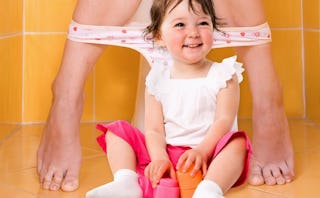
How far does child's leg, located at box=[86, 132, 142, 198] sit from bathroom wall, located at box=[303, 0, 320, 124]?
800 millimetres

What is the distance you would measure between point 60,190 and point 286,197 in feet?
1.25

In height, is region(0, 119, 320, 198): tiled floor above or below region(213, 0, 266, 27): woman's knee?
below

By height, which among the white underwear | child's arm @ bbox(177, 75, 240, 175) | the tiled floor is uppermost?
the white underwear

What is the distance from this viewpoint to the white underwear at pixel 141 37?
3.15 ft

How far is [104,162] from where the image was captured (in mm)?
1146

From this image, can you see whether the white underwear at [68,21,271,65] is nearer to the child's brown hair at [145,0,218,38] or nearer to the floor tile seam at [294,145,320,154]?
the child's brown hair at [145,0,218,38]

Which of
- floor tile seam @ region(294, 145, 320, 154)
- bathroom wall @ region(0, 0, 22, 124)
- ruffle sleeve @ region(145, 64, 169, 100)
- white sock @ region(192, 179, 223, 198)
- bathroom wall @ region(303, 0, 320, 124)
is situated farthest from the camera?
bathroom wall @ region(303, 0, 320, 124)

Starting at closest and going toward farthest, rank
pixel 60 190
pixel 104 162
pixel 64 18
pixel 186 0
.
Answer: pixel 186 0 < pixel 60 190 < pixel 104 162 < pixel 64 18

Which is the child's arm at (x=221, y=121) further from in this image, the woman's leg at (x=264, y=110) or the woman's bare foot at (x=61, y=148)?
the woman's bare foot at (x=61, y=148)

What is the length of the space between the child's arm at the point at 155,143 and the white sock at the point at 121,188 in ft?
0.09

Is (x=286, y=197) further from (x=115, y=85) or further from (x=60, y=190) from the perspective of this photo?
(x=115, y=85)

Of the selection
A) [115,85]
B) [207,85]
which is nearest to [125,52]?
[115,85]

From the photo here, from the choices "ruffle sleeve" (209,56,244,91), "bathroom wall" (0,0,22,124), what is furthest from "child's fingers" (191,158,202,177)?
"bathroom wall" (0,0,22,124)

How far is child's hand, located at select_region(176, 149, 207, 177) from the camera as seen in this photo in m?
0.80
